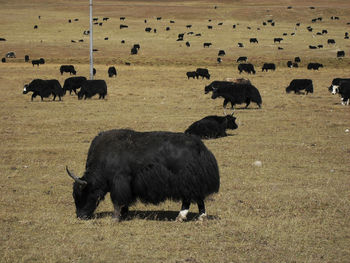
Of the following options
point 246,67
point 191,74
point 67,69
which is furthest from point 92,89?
point 246,67

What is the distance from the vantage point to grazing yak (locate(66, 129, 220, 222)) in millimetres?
7645

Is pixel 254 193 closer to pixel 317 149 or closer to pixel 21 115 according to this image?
pixel 317 149

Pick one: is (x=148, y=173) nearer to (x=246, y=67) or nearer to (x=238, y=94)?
(x=238, y=94)

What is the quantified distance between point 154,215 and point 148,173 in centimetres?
77

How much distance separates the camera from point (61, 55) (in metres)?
57.5

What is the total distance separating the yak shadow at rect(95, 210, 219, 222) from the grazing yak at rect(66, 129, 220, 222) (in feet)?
0.66

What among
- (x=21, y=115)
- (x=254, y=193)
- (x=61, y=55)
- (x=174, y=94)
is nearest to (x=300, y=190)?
(x=254, y=193)

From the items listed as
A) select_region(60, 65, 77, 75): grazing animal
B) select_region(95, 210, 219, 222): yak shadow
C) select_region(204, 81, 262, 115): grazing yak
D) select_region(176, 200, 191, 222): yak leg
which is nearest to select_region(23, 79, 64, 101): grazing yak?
select_region(204, 81, 262, 115): grazing yak

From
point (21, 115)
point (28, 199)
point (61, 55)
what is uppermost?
point (28, 199)

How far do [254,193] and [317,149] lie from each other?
495 centimetres

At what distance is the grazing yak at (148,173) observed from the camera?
764 centimetres

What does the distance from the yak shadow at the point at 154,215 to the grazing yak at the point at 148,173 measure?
20cm

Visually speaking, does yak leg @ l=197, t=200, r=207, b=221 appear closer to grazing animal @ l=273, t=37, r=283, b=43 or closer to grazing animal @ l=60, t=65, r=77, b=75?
grazing animal @ l=60, t=65, r=77, b=75

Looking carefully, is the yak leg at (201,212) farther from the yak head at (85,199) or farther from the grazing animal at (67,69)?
the grazing animal at (67,69)
